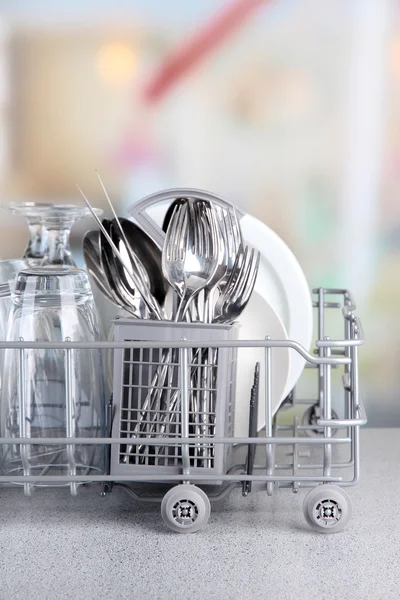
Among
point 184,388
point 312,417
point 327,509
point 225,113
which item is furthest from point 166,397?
point 225,113

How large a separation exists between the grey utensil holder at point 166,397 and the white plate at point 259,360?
126 millimetres

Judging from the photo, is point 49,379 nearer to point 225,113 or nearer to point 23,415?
point 23,415

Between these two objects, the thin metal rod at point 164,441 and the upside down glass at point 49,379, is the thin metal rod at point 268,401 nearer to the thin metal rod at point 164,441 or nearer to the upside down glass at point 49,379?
the thin metal rod at point 164,441

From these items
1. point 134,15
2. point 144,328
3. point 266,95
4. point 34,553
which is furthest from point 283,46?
point 34,553

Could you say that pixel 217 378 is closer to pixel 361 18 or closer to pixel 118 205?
pixel 118 205

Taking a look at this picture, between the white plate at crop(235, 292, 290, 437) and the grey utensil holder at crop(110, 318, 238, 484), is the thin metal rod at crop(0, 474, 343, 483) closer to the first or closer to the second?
the grey utensil holder at crop(110, 318, 238, 484)

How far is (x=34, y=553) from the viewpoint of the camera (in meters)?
0.59

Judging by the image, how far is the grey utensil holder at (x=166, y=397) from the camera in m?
0.62

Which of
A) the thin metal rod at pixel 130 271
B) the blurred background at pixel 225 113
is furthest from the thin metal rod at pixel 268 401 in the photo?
the blurred background at pixel 225 113

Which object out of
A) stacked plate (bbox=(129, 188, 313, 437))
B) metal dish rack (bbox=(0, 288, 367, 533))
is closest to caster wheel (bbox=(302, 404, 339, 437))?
stacked plate (bbox=(129, 188, 313, 437))

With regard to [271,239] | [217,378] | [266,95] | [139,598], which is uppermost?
[266,95]

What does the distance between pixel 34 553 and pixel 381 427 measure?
1.78 feet

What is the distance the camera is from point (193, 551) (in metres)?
0.59

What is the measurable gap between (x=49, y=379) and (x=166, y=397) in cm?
11
